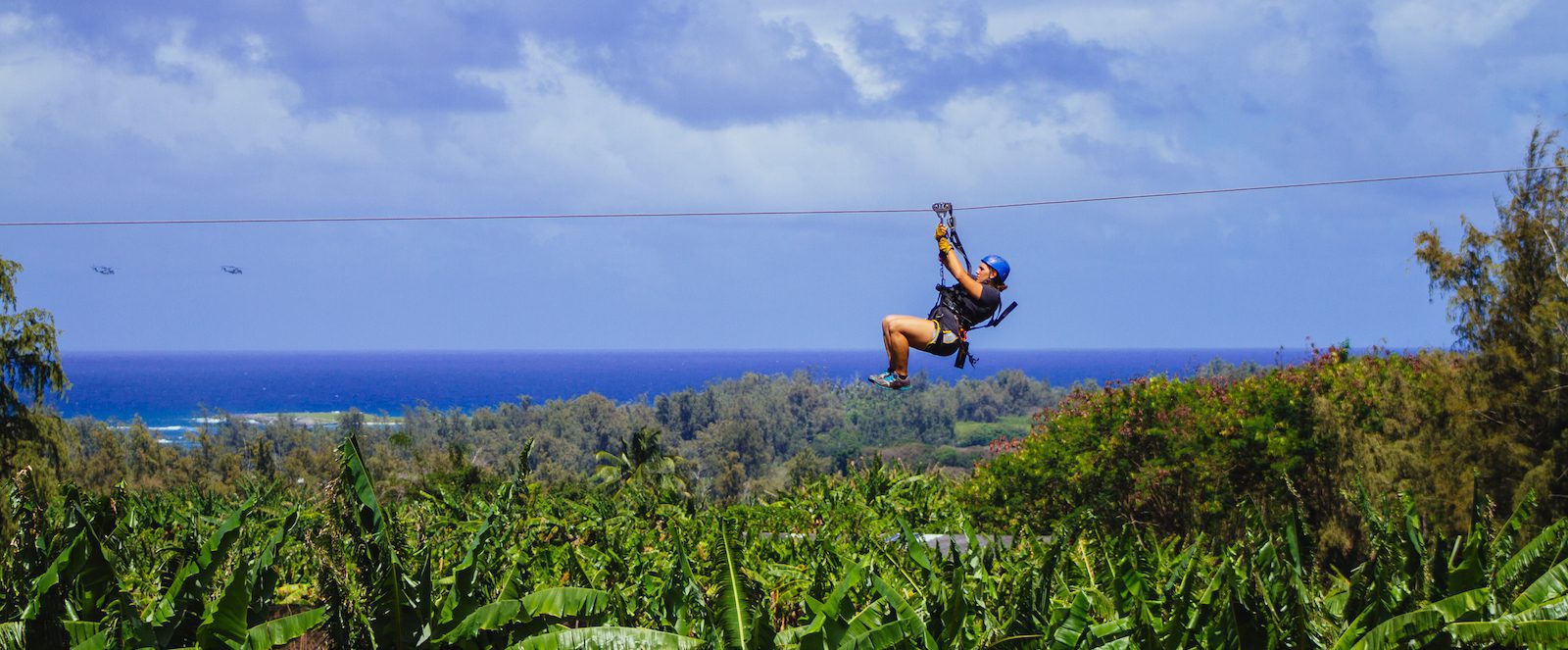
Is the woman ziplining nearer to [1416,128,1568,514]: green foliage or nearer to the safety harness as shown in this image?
the safety harness

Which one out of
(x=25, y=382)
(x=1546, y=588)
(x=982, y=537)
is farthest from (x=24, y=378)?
(x=1546, y=588)

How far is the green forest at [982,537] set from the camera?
4.98 metres

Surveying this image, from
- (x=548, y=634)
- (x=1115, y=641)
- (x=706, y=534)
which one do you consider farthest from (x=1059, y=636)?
(x=706, y=534)

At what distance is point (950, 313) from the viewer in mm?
7984

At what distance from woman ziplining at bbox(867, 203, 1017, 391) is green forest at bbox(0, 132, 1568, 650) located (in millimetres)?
1250

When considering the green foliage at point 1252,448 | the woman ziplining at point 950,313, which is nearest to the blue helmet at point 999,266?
the woman ziplining at point 950,313

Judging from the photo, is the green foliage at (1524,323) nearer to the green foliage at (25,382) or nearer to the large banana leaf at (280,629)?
the large banana leaf at (280,629)

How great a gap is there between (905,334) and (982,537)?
22.6 feet

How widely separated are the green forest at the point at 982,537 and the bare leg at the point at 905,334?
1246 millimetres

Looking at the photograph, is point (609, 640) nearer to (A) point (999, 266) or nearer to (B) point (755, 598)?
(B) point (755, 598)

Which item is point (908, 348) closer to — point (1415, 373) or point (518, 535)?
point (518, 535)

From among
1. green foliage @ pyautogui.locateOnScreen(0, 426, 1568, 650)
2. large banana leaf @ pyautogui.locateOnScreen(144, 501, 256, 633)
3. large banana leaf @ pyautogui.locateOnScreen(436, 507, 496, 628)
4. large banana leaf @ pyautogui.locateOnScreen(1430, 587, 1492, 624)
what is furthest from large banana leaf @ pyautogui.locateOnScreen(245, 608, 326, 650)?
large banana leaf @ pyautogui.locateOnScreen(1430, 587, 1492, 624)

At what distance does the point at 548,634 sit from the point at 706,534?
4.44 metres

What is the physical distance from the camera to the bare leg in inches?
311
